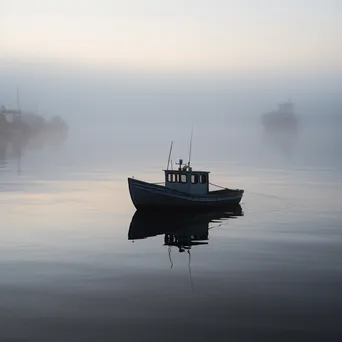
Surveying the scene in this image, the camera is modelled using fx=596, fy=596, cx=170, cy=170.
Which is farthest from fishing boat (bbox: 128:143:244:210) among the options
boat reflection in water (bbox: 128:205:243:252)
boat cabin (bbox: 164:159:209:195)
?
boat reflection in water (bbox: 128:205:243:252)

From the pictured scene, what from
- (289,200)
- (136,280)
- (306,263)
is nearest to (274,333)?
(136,280)

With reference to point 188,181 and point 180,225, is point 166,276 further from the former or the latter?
point 188,181

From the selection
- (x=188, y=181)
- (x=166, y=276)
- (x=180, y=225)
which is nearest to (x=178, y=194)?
(x=188, y=181)

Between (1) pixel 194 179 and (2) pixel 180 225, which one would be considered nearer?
(2) pixel 180 225

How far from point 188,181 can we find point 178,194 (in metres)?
2.31

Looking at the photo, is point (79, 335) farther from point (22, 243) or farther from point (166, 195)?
point (166, 195)

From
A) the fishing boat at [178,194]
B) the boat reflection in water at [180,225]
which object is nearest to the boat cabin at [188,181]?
the fishing boat at [178,194]

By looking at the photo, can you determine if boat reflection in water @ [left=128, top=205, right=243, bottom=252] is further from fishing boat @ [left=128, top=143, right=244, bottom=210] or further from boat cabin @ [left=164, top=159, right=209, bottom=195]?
boat cabin @ [left=164, top=159, right=209, bottom=195]

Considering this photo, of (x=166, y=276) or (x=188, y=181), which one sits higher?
(x=188, y=181)

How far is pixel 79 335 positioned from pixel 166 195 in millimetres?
28828

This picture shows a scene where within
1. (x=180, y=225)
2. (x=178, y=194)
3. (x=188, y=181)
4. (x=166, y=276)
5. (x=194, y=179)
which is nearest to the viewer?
(x=166, y=276)

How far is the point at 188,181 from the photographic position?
5038 centimetres

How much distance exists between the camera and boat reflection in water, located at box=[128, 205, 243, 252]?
124 feet

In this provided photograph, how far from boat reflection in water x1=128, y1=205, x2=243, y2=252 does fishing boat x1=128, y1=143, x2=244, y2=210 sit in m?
0.70
